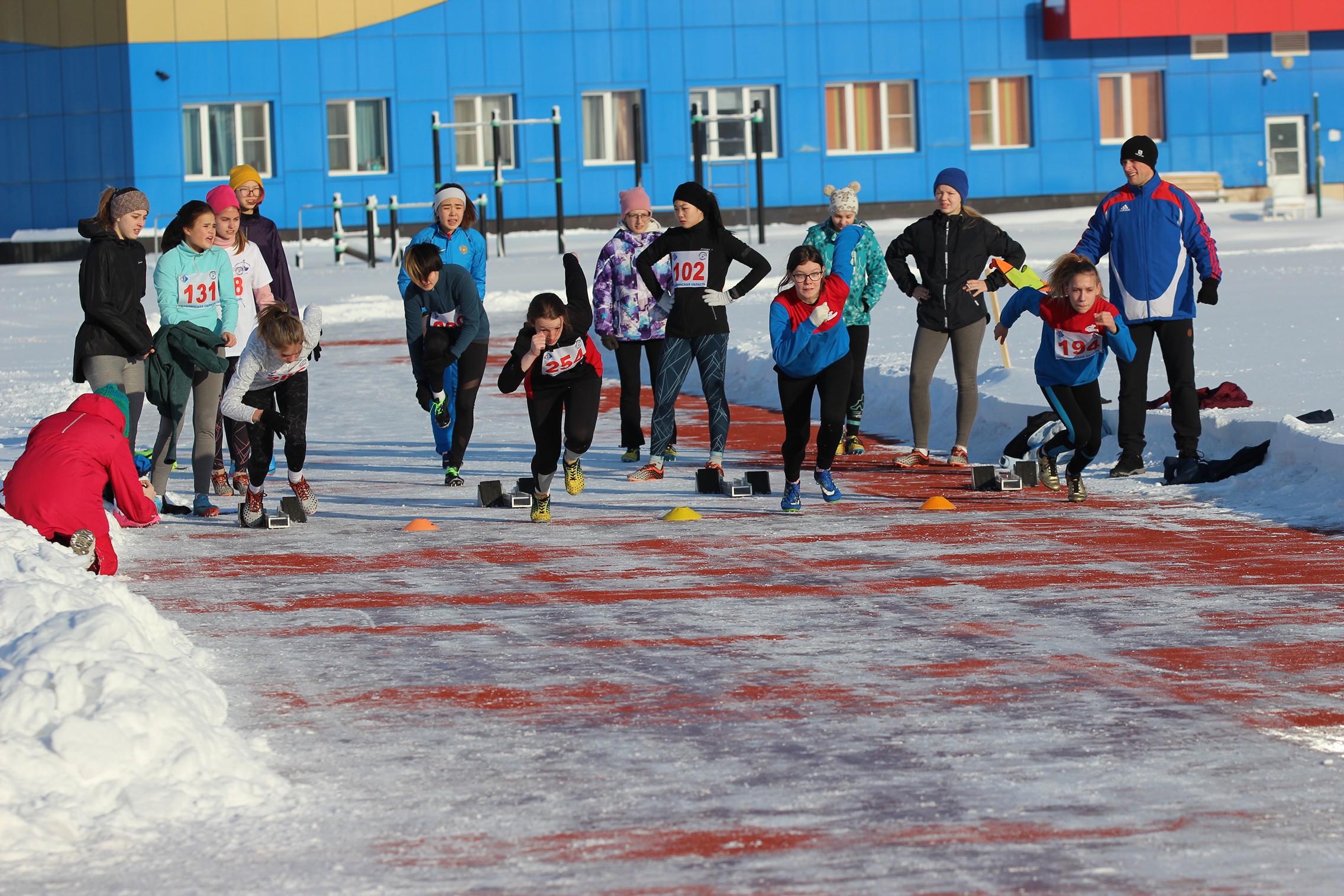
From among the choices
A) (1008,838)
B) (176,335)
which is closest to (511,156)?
(176,335)

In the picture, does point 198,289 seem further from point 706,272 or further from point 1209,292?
point 1209,292

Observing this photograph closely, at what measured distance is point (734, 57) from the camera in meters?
39.8

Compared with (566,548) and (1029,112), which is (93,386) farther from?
(1029,112)

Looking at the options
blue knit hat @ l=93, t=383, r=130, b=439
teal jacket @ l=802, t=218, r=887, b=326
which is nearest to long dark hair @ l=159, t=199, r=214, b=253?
blue knit hat @ l=93, t=383, r=130, b=439

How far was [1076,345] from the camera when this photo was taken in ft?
32.1

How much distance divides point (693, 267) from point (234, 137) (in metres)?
30.0

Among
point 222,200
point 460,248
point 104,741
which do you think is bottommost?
point 104,741

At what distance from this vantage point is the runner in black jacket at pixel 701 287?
10781mm

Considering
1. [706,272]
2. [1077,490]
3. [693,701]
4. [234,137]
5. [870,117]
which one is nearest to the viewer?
[693,701]

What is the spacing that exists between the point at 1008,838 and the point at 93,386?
671cm

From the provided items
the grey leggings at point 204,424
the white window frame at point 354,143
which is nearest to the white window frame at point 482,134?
the white window frame at point 354,143

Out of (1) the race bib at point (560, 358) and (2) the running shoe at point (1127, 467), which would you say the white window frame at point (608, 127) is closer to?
(2) the running shoe at point (1127, 467)

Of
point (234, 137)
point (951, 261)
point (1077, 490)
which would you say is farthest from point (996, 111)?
point (1077, 490)

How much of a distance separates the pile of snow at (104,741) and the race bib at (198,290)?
4517 millimetres
